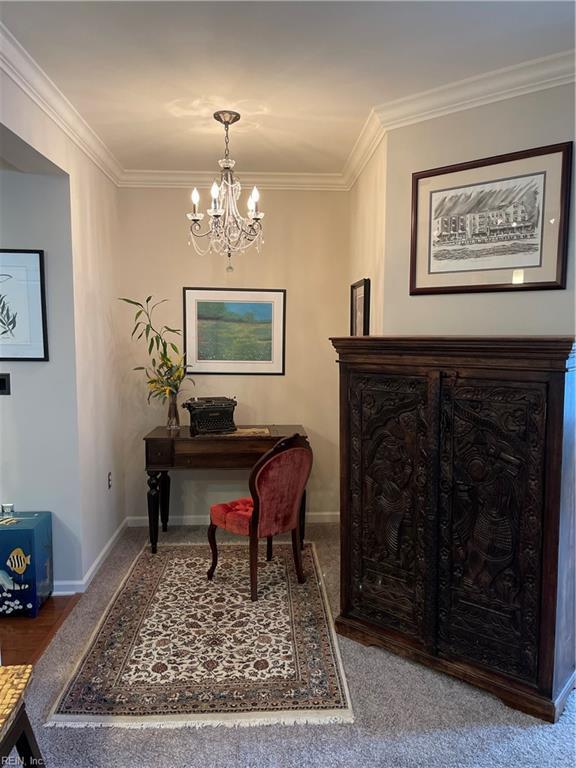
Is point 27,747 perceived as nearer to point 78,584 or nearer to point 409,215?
point 78,584

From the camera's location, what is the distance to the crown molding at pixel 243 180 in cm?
394

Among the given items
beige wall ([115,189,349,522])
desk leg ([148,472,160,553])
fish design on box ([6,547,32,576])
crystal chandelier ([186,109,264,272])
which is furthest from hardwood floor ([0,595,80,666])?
crystal chandelier ([186,109,264,272])

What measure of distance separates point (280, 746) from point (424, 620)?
2.80 ft

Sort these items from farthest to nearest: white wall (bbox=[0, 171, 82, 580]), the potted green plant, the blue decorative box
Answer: the potted green plant
white wall (bbox=[0, 171, 82, 580])
the blue decorative box

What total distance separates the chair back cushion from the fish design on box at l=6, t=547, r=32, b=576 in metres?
1.32

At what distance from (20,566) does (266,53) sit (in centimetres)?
292

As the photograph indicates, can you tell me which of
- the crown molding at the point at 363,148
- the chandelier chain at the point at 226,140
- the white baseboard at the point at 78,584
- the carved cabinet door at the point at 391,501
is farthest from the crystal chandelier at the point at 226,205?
the white baseboard at the point at 78,584

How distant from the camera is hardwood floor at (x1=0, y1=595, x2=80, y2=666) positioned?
2.50 meters

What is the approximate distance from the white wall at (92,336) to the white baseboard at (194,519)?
221 millimetres

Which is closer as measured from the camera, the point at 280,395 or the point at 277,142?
the point at 277,142

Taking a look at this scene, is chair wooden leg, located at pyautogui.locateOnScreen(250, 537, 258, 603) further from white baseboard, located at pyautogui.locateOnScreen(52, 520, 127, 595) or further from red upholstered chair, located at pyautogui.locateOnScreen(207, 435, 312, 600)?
white baseboard, located at pyautogui.locateOnScreen(52, 520, 127, 595)

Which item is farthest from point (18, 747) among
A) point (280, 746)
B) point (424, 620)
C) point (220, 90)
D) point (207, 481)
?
point (220, 90)

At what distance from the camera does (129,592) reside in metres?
3.09

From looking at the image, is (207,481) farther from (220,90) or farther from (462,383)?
(220,90)
